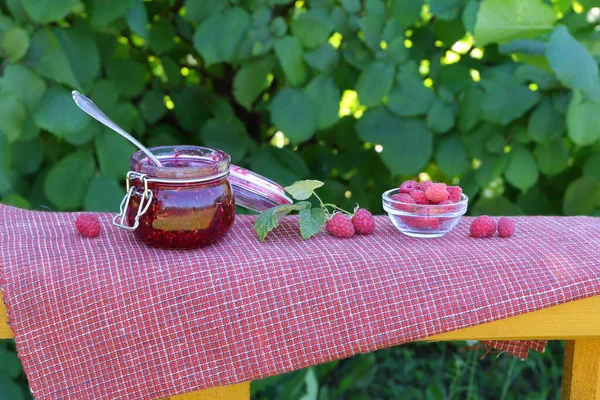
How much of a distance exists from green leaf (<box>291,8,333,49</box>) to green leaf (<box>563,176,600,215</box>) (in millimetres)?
709

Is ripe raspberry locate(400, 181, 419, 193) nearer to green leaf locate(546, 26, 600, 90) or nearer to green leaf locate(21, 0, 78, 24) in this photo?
green leaf locate(546, 26, 600, 90)

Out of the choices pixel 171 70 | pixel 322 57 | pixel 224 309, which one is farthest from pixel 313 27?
pixel 224 309

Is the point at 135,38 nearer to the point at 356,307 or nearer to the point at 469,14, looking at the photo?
the point at 469,14

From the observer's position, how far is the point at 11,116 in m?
1.59

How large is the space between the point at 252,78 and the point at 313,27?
18cm

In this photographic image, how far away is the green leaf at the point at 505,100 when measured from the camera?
1.66 metres

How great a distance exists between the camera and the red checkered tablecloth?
0.97 m

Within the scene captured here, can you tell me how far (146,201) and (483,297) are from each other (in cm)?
45

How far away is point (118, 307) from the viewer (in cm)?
97

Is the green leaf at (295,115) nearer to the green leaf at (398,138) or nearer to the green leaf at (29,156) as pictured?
the green leaf at (398,138)

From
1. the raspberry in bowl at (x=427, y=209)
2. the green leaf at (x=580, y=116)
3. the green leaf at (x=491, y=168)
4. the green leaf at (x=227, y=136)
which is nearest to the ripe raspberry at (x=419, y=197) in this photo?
the raspberry in bowl at (x=427, y=209)

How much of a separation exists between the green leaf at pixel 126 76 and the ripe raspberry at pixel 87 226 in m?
0.85

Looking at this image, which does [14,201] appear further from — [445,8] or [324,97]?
[445,8]

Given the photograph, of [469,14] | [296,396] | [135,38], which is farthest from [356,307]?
[135,38]
